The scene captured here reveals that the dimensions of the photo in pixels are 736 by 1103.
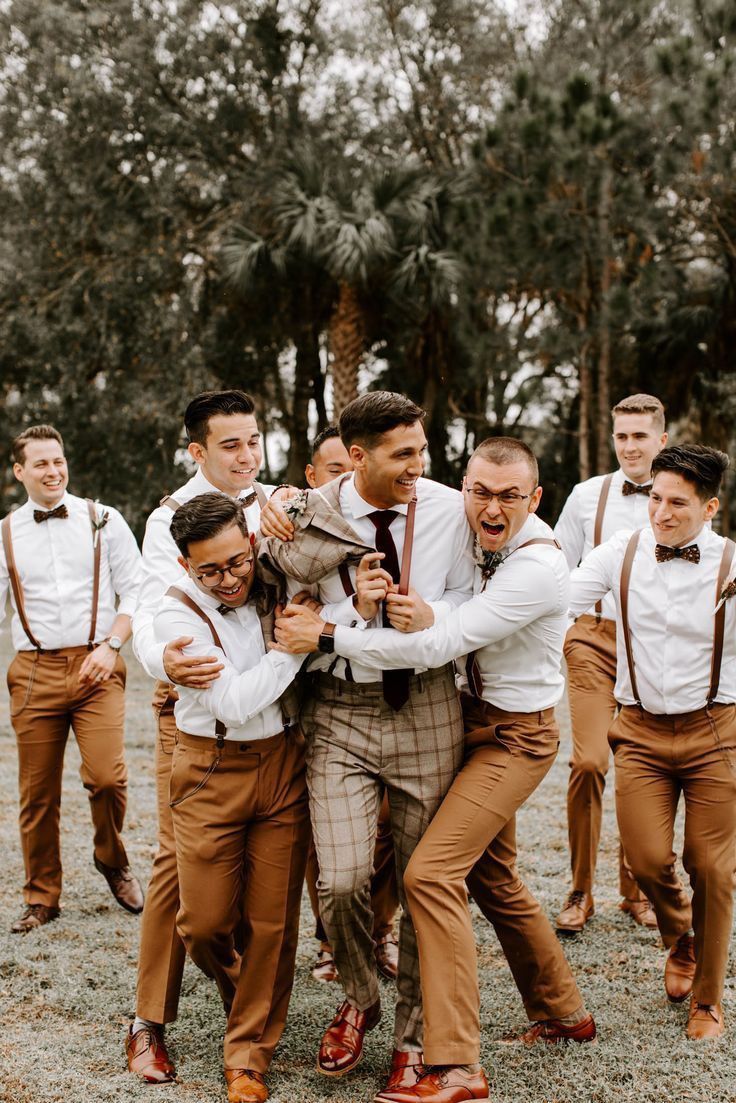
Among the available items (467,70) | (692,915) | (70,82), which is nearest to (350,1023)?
(692,915)

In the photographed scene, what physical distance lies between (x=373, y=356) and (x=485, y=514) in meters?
18.1

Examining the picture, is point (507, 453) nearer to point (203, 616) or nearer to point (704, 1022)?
point (203, 616)

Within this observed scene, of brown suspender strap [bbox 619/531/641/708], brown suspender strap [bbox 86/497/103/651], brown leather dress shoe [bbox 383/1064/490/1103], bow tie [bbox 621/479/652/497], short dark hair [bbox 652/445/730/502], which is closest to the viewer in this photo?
brown leather dress shoe [bbox 383/1064/490/1103]

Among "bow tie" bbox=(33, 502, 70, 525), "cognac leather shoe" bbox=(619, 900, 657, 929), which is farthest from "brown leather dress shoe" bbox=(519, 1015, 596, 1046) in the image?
"bow tie" bbox=(33, 502, 70, 525)

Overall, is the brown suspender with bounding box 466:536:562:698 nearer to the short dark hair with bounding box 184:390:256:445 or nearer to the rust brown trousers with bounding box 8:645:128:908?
the short dark hair with bounding box 184:390:256:445

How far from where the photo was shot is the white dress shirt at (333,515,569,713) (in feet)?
12.1

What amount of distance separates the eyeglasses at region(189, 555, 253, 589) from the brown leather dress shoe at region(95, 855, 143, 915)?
109 inches

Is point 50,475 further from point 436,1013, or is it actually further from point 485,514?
point 436,1013

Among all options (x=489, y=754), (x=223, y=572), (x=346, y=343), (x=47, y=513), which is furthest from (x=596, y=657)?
(x=346, y=343)

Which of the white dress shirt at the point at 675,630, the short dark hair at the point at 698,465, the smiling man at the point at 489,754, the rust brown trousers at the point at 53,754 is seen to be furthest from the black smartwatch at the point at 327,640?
the rust brown trousers at the point at 53,754

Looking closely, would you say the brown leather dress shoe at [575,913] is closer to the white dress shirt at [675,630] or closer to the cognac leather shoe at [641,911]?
the cognac leather shoe at [641,911]

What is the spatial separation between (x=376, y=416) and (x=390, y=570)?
561 mm

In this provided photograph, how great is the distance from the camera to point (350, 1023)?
3.94 metres

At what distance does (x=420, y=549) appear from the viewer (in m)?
3.93
